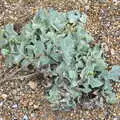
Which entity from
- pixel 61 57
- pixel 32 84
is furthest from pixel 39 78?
pixel 61 57

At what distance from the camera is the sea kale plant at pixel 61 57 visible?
263 cm

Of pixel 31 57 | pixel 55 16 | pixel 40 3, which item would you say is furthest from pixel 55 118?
pixel 40 3

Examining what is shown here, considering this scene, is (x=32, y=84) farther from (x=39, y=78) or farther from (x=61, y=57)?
(x=61, y=57)

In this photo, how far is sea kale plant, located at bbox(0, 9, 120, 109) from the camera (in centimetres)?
263

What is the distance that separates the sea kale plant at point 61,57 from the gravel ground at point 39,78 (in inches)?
2.5

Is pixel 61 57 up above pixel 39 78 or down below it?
above

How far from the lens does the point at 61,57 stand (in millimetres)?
2688

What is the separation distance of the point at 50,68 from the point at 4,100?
343 mm

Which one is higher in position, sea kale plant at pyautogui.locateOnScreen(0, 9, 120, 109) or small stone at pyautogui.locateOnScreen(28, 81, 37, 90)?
sea kale plant at pyautogui.locateOnScreen(0, 9, 120, 109)

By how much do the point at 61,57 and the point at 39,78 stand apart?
20 cm

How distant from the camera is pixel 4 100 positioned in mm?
2684

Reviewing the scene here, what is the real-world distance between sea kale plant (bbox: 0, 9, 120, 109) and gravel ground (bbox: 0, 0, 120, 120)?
0.06 meters

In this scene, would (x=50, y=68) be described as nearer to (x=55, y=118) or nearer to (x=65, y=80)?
(x=65, y=80)

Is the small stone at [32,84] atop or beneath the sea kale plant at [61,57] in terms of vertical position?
beneath
